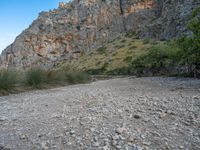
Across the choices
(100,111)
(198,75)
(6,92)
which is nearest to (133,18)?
(198,75)

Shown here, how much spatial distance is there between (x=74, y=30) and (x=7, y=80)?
55.3 meters

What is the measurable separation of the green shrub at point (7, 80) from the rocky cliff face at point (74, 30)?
157 feet

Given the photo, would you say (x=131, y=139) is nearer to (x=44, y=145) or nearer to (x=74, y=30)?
(x=44, y=145)

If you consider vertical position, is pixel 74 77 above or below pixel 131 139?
above

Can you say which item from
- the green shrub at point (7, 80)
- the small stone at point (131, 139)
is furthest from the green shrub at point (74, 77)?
the small stone at point (131, 139)

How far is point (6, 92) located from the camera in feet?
44.4

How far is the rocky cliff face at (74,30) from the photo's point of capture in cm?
→ 6284

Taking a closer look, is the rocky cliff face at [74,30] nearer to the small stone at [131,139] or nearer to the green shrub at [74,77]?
the green shrub at [74,77]

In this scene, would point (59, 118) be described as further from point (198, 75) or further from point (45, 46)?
point (45, 46)

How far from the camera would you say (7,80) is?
13.8 metres

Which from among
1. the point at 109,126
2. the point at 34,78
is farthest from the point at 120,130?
the point at 34,78

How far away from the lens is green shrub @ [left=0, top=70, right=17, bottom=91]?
535 inches

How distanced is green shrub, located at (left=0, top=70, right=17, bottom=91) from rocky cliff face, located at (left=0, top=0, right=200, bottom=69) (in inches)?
1884

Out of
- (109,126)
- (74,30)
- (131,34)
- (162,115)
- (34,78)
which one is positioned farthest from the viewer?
(74,30)
